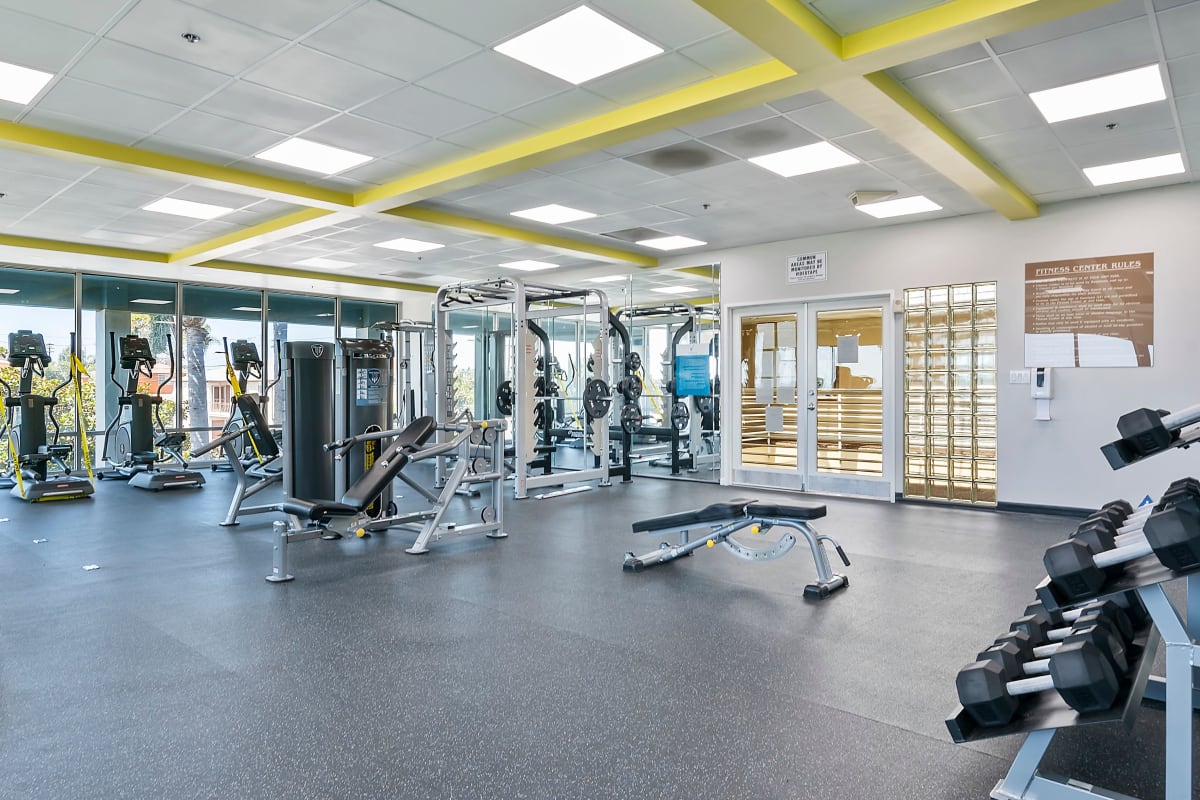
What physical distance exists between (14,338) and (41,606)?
16.7ft

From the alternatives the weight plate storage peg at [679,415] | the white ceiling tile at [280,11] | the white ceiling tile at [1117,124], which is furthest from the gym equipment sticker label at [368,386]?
the white ceiling tile at [1117,124]

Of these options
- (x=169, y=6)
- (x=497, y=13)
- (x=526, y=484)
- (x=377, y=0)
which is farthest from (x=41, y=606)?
(x=526, y=484)

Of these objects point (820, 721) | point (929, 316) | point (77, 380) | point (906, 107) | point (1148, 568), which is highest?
point (906, 107)

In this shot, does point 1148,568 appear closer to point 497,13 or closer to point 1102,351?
point 497,13

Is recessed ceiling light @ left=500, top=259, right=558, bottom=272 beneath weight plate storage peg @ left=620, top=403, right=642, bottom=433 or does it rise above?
above

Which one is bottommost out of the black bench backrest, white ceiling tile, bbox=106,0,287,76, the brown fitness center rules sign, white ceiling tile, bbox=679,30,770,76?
the black bench backrest

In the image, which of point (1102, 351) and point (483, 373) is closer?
point (1102, 351)

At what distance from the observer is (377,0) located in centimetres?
327

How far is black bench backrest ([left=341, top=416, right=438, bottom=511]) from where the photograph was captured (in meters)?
4.50

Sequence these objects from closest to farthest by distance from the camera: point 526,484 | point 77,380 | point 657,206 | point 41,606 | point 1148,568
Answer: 1. point 1148,568
2. point 41,606
3. point 657,206
4. point 526,484
5. point 77,380

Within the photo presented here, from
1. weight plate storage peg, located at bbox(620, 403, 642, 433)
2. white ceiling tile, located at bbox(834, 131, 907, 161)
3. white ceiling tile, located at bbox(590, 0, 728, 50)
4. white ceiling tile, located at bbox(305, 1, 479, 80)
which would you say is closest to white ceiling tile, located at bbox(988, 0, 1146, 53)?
white ceiling tile, located at bbox(834, 131, 907, 161)

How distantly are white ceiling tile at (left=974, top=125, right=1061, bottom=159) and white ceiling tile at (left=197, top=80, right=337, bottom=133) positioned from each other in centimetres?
Result: 419

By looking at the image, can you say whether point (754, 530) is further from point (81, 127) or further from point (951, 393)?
point (81, 127)

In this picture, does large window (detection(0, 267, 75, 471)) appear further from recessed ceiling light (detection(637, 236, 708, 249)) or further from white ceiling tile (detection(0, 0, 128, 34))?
recessed ceiling light (detection(637, 236, 708, 249))
